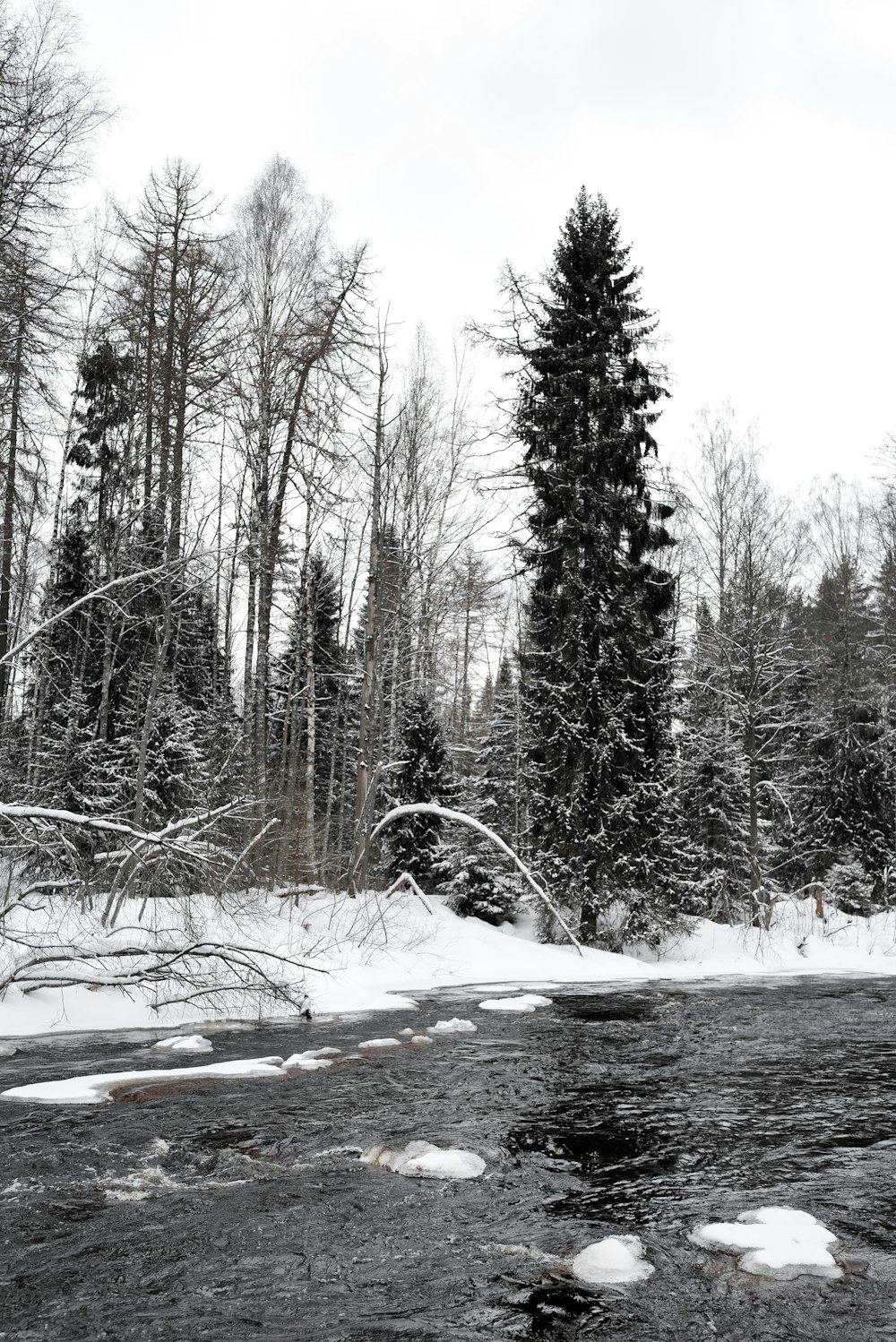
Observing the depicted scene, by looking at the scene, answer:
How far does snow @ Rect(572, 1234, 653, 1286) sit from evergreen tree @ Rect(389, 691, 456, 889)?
62.7ft

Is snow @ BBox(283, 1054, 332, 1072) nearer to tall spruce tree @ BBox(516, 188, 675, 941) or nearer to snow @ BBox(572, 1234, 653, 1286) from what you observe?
snow @ BBox(572, 1234, 653, 1286)

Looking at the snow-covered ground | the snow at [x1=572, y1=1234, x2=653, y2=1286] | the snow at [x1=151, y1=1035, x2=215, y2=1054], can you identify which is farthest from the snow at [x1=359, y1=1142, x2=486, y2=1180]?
the snow-covered ground

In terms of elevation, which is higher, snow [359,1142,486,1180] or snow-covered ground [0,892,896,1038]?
snow [359,1142,486,1180]

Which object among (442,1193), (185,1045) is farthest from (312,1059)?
(442,1193)

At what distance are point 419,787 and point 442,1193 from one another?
18.5 metres

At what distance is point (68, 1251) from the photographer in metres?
4.00

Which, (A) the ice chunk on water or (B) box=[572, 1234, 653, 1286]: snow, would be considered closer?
(B) box=[572, 1234, 653, 1286]: snow

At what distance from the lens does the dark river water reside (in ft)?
11.6

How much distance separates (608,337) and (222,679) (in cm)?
1356

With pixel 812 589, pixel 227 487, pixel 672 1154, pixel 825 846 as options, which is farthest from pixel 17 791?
pixel 812 589

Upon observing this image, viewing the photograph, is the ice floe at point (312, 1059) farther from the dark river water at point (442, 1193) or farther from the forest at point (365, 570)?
the forest at point (365, 570)

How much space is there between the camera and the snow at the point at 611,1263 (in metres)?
3.88

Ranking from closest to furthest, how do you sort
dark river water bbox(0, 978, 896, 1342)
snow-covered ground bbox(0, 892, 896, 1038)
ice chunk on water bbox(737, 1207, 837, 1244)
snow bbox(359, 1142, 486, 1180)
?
1. dark river water bbox(0, 978, 896, 1342)
2. ice chunk on water bbox(737, 1207, 837, 1244)
3. snow bbox(359, 1142, 486, 1180)
4. snow-covered ground bbox(0, 892, 896, 1038)

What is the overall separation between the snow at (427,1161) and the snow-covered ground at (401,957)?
4.20m
